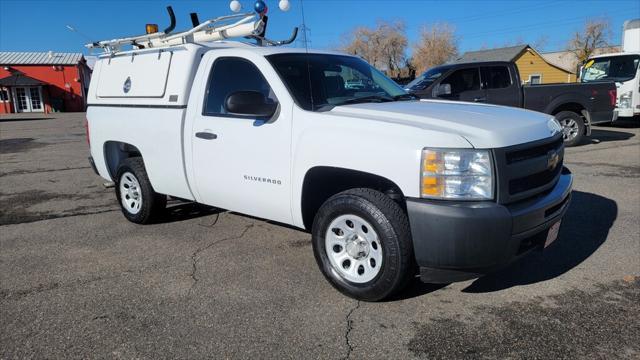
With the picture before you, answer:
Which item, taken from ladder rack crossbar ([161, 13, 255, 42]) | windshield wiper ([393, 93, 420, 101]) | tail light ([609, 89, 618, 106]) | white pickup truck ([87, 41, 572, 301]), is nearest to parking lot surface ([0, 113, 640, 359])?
white pickup truck ([87, 41, 572, 301])

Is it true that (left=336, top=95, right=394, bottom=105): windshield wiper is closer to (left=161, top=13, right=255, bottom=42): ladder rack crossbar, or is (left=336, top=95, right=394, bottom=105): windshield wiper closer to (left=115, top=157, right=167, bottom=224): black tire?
(left=161, top=13, right=255, bottom=42): ladder rack crossbar

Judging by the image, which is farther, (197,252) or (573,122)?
(573,122)

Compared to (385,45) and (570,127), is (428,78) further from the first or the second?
(385,45)

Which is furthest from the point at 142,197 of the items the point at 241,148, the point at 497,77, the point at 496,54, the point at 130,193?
the point at 496,54

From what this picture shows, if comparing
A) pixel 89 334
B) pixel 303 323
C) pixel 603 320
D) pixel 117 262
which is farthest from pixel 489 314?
pixel 117 262

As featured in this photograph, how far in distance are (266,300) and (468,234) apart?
1572mm

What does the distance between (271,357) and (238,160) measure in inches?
72.9

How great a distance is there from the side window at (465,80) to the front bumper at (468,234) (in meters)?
7.43

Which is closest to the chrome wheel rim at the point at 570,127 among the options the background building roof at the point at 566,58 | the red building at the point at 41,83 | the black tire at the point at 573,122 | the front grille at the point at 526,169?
the black tire at the point at 573,122

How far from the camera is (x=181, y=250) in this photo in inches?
188

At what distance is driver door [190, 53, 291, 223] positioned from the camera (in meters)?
3.92

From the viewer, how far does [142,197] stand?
5.41 meters

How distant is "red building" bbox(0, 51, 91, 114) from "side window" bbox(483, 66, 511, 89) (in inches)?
1559

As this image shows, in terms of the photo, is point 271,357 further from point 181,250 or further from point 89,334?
point 181,250
